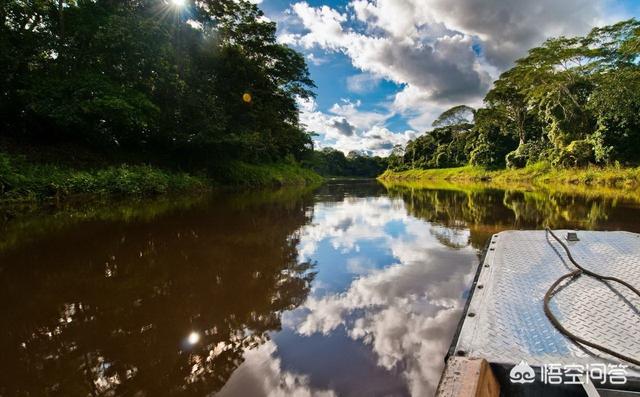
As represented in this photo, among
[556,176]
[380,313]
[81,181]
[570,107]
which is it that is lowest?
[380,313]

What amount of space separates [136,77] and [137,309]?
15659 mm

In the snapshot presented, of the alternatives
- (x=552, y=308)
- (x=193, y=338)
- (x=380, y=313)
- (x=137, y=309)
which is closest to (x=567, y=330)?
(x=552, y=308)

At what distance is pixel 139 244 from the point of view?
522 cm

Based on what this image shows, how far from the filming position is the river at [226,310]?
198 cm

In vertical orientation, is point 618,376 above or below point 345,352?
above

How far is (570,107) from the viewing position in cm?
2431

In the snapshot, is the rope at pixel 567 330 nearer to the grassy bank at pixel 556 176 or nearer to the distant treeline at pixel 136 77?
the distant treeline at pixel 136 77

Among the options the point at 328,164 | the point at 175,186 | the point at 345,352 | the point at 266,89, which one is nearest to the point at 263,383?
the point at 345,352

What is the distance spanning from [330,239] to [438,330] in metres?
3.59

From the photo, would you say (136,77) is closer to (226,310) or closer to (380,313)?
(226,310)

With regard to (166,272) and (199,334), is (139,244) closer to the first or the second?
(166,272)

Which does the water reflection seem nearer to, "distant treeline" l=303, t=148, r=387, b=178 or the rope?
the rope

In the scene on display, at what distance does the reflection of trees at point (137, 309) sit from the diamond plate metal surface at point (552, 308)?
1.49m

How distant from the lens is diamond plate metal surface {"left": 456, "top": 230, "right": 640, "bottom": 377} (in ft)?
5.41
